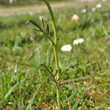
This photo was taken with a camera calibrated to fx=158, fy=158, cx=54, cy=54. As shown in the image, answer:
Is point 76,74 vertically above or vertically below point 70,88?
above

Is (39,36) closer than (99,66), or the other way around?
(99,66)

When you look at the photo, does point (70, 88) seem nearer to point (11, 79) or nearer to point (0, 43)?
point (11, 79)

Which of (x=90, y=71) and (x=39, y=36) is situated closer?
(x=90, y=71)

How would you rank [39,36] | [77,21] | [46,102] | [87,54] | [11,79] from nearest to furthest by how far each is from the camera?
[46,102] < [11,79] < [87,54] < [39,36] < [77,21]

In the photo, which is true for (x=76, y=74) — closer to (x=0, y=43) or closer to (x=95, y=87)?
(x=95, y=87)

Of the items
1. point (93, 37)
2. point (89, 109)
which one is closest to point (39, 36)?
point (93, 37)

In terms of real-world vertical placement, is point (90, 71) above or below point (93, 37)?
below

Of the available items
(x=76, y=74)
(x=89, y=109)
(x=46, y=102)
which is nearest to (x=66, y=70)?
(x=76, y=74)

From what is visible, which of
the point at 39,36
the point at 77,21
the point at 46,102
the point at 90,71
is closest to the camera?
the point at 46,102

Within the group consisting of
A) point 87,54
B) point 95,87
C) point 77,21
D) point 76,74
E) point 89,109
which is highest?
point 77,21
